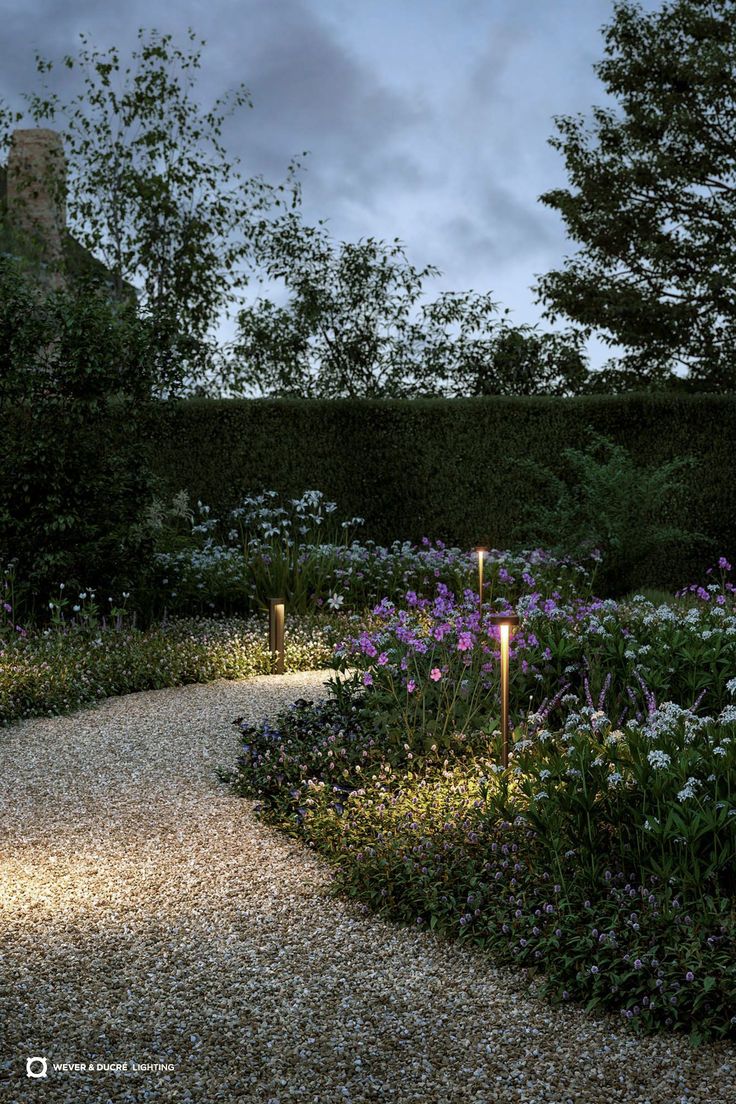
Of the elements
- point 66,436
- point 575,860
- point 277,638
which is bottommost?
point 575,860

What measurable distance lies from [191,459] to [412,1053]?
32.7ft

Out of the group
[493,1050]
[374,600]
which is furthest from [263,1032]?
[374,600]

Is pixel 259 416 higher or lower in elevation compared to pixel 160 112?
lower

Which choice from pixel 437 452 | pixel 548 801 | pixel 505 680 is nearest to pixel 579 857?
pixel 548 801

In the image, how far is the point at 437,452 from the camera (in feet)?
40.9

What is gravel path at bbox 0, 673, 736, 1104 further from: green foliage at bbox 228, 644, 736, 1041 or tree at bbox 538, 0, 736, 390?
tree at bbox 538, 0, 736, 390

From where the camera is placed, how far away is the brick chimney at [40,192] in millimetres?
16016

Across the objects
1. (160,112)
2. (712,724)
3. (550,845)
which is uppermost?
(160,112)

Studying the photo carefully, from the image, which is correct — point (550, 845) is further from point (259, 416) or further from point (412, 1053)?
point (259, 416)

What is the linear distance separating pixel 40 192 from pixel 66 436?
8615mm

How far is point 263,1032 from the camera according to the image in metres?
2.94

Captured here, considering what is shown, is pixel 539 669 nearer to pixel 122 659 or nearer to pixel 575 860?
pixel 575 860

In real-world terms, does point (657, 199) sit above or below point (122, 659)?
above

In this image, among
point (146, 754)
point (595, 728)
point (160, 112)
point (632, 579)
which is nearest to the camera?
point (595, 728)
